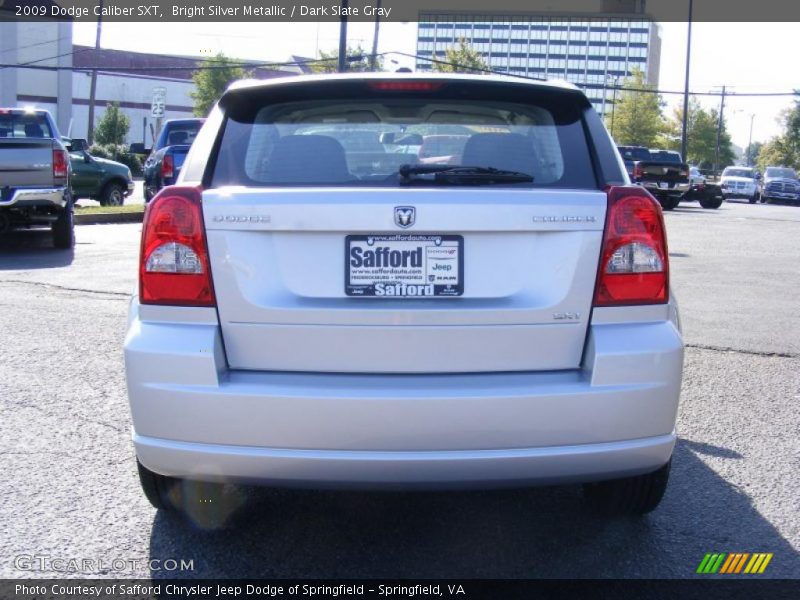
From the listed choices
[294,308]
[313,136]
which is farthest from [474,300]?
[313,136]

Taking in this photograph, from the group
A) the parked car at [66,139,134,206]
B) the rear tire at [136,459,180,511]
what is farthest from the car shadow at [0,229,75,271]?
the rear tire at [136,459,180,511]

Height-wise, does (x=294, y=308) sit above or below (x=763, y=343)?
above

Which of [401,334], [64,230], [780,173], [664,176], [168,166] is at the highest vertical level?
[780,173]

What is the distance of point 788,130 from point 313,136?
88.9 metres

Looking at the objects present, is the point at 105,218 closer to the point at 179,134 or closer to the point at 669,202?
the point at 179,134

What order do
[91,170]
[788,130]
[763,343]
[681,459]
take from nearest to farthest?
[681,459]
[763,343]
[91,170]
[788,130]

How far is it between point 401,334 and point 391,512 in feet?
3.78

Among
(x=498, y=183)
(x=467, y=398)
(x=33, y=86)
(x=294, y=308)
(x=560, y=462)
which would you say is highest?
(x=33, y=86)

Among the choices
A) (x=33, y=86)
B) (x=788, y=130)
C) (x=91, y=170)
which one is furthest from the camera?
(x=788, y=130)

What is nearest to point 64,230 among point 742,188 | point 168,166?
point 168,166

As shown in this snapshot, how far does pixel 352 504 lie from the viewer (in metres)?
4.04

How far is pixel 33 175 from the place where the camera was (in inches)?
504

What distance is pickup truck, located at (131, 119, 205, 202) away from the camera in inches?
730

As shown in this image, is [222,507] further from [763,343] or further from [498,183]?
[763,343]
